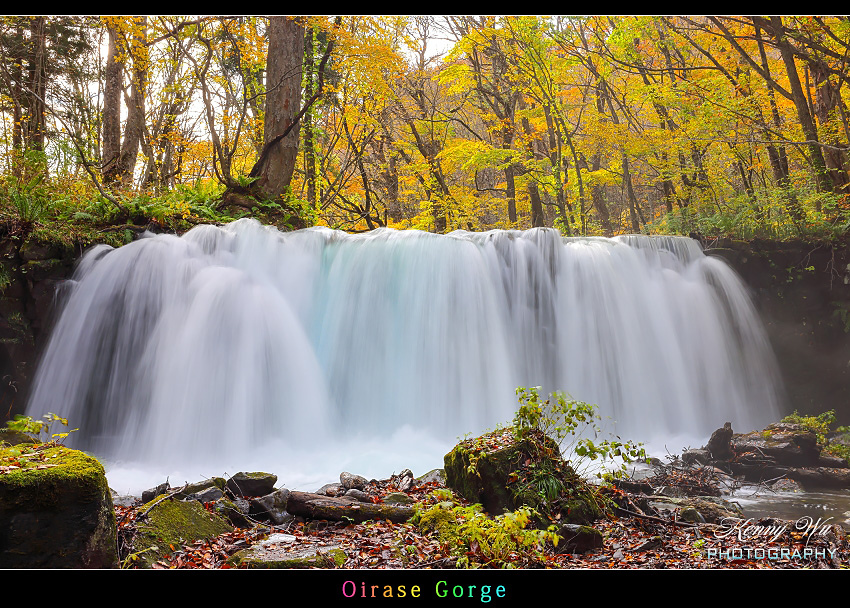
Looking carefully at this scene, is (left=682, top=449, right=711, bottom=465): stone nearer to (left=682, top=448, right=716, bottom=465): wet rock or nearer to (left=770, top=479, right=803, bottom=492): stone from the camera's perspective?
(left=682, top=448, right=716, bottom=465): wet rock

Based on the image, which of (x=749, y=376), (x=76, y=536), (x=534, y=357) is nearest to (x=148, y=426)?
(x=76, y=536)

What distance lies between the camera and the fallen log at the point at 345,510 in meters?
3.77

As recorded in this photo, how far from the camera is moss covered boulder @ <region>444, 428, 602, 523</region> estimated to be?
147 inches

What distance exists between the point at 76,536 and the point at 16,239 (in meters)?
7.24

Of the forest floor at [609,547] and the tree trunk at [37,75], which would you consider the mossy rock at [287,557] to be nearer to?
the forest floor at [609,547]

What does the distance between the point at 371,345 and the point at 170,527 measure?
5.03 m

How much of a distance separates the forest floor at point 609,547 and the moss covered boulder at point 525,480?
7.0 inches

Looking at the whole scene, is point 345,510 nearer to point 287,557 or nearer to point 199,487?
point 287,557

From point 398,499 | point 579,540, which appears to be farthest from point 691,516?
point 398,499

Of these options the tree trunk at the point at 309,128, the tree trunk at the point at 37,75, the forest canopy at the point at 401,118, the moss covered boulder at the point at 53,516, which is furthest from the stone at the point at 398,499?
the tree trunk at the point at 37,75

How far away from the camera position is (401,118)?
16.5 meters

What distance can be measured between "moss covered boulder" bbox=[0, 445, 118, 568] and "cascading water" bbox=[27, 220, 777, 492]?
3012 millimetres

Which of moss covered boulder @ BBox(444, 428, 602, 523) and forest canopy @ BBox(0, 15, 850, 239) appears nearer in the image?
moss covered boulder @ BBox(444, 428, 602, 523)

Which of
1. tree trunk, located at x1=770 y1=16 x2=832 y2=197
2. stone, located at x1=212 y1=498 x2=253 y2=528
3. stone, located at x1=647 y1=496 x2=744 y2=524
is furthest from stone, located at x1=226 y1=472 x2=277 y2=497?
tree trunk, located at x1=770 y1=16 x2=832 y2=197
